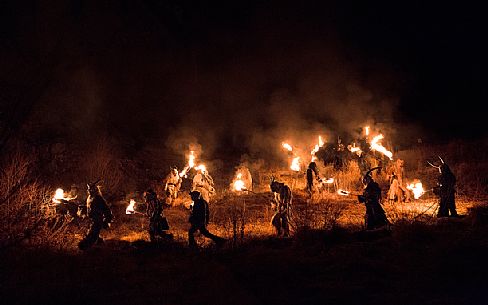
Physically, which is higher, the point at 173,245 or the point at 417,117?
the point at 417,117

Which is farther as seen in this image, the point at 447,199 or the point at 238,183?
the point at 238,183

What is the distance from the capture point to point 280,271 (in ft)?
23.6

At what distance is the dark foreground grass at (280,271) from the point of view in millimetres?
6078

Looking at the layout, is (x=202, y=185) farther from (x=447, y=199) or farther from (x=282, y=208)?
(x=447, y=199)

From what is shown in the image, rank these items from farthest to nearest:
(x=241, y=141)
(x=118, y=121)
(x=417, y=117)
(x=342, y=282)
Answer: (x=417, y=117) → (x=241, y=141) → (x=118, y=121) → (x=342, y=282)

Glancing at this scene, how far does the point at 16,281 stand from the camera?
6.72 m

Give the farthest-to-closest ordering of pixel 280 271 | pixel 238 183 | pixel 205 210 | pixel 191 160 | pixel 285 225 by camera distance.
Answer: pixel 191 160, pixel 238 183, pixel 285 225, pixel 205 210, pixel 280 271

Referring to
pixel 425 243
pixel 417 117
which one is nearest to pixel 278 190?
pixel 425 243

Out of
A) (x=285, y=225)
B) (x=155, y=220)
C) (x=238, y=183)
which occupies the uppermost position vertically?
(x=238, y=183)

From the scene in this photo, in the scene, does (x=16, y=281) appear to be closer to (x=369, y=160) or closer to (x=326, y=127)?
(x=369, y=160)

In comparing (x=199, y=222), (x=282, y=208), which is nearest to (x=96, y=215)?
(x=199, y=222)

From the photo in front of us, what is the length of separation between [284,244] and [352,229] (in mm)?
2050

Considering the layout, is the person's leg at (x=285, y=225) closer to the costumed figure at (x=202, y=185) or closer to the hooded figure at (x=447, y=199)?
the hooded figure at (x=447, y=199)

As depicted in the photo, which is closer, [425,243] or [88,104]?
[425,243]
